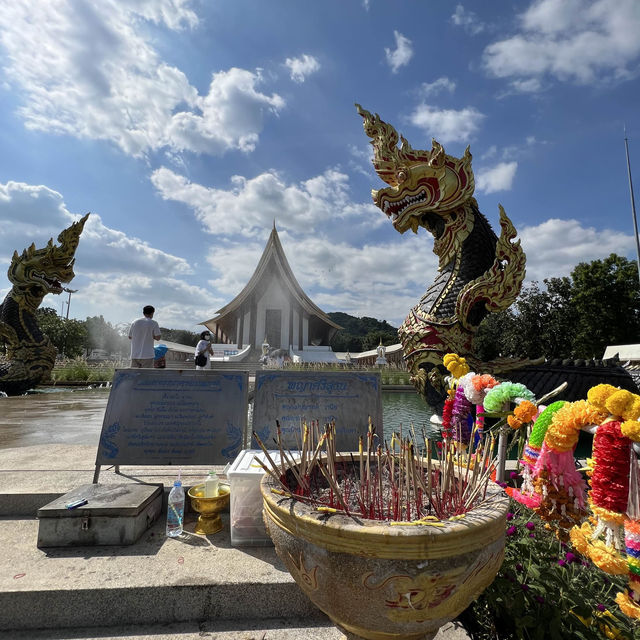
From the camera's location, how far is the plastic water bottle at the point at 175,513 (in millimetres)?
2051

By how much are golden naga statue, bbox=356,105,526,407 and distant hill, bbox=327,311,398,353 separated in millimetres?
27156

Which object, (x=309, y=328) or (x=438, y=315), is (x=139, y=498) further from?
(x=309, y=328)

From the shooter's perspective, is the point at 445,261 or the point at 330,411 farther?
the point at 445,261

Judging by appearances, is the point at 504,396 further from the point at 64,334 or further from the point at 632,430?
the point at 64,334

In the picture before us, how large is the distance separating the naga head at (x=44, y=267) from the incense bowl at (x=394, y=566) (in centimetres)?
1101

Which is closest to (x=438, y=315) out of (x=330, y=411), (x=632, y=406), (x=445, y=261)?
(x=445, y=261)

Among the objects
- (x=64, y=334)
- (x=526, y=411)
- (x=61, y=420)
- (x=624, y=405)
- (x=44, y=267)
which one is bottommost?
(x=61, y=420)

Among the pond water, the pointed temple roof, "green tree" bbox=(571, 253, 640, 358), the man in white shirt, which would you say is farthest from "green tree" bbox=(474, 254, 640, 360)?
the man in white shirt

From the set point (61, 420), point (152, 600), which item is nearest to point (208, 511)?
point (152, 600)

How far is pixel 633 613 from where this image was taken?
1.09 metres

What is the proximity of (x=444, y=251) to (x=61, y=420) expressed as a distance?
21.1 ft

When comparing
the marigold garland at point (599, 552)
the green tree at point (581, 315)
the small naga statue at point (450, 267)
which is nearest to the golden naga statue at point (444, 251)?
the small naga statue at point (450, 267)

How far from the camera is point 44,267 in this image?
9.40 metres

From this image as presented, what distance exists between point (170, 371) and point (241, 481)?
1.25 meters
